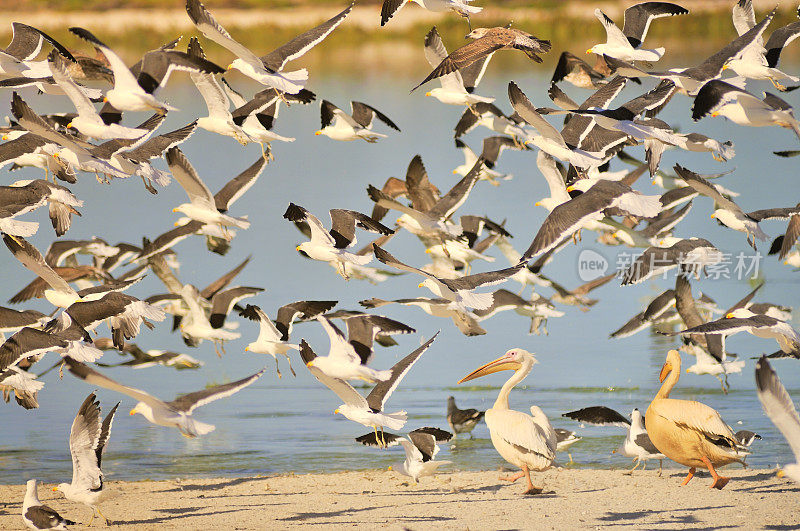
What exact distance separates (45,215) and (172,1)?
10926mm

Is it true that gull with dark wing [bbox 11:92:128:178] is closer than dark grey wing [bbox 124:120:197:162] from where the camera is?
Yes

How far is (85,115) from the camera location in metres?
8.80

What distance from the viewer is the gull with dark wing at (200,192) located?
10008 mm

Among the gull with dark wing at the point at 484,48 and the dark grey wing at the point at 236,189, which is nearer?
the gull with dark wing at the point at 484,48

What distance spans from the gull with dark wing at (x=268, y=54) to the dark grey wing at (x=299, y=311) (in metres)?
1.90

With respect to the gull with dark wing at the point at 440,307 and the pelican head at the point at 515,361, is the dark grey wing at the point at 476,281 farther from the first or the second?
the pelican head at the point at 515,361

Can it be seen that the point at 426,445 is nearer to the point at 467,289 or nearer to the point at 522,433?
the point at 522,433

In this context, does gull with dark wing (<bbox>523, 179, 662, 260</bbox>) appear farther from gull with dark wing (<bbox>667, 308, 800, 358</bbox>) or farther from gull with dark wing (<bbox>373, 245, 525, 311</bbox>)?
gull with dark wing (<bbox>667, 308, 800, 358</bbox>)

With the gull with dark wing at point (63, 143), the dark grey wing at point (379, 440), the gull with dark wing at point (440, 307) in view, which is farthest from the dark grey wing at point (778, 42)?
the gull with dark wing at point (63, 143)

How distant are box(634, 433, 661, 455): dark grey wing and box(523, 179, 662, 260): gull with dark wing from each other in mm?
1906

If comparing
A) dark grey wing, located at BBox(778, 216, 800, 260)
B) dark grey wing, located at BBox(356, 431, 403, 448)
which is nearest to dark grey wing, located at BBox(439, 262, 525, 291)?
dark grey wing, located at BBox(356, 431, 403, 448)

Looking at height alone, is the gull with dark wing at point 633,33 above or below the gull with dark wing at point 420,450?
above

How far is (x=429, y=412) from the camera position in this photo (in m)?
11.1

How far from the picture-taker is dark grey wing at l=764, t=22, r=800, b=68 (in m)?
9.88
